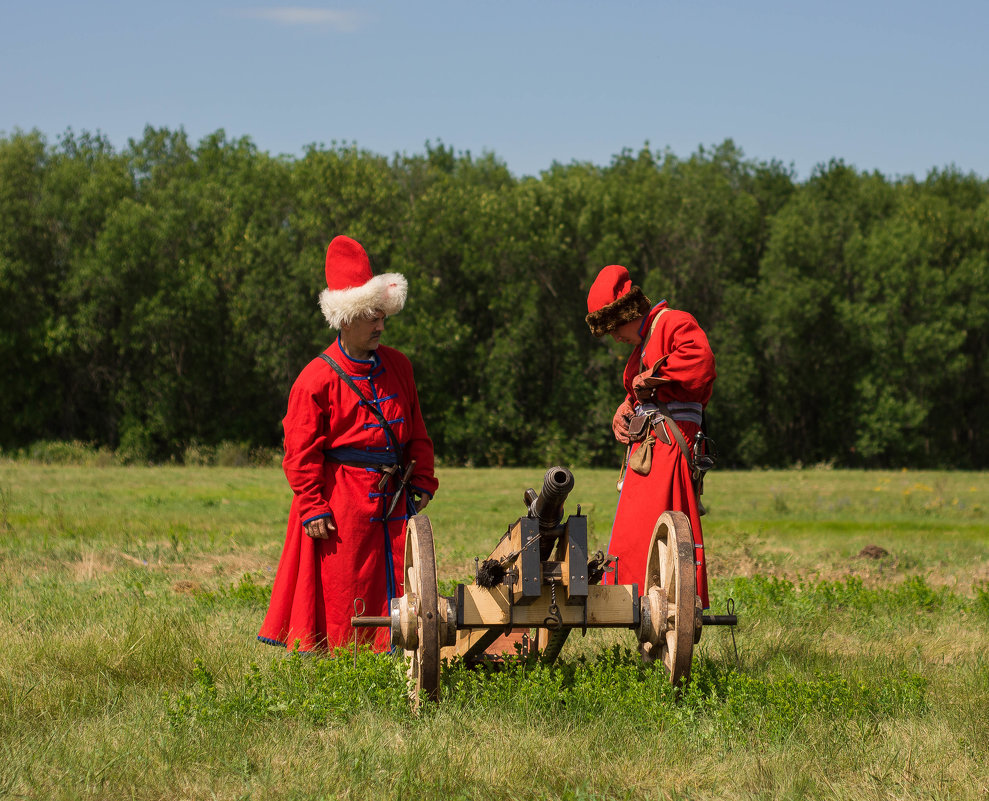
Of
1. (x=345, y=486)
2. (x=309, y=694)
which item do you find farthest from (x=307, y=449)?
(x=309, y=694)

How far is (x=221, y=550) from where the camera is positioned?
10578 mm

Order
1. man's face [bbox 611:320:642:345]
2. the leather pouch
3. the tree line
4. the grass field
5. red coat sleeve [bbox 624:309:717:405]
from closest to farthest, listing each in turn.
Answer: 1. the grass field
2. red coat sleeve [bbox 624:309:717:405]
3. the leather pouch
4. man's face [bbox 611:320:642:345]
5. the tree line

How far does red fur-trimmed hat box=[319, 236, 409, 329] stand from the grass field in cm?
179

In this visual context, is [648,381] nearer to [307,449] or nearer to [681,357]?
[681,357]

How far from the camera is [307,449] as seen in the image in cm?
539

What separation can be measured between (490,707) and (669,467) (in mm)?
1763

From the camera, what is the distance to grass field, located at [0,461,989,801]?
3.98 m

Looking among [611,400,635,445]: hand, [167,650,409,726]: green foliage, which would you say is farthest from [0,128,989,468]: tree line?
[167,650,409,726]: green foliage

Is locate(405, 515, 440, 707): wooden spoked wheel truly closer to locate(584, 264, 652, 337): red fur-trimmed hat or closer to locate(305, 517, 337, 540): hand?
locate(305, 517, 337, 540): hand

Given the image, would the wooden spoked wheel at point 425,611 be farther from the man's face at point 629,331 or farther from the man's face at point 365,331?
the man's face at point 629,331

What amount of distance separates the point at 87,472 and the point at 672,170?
1397 inches

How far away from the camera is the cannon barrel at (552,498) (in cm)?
442

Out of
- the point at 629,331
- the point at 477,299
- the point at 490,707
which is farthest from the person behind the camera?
the point at 477,299

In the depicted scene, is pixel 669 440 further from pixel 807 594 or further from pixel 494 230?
pixel 494 230
